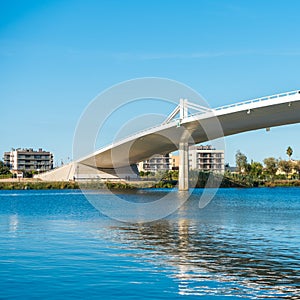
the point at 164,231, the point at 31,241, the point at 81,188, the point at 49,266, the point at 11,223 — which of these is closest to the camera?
the point at 49,266

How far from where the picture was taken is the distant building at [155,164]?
17012 centimetres

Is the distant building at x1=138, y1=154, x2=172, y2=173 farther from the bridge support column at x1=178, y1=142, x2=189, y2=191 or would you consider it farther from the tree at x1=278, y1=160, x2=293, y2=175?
the bridge support column at x1=178, y1=142, x2=189, y2=191

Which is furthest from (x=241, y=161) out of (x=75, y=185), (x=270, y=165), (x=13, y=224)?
(x=13, y=224)

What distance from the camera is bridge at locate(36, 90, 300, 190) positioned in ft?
186

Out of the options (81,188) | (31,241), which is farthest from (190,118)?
(31,241)

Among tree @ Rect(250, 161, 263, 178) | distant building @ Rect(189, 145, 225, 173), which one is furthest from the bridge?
distant building @ Rect(189, 145, 225, 173)

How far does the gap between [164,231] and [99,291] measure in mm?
12242

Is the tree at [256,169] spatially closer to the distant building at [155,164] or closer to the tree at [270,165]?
the tree at [270,165]

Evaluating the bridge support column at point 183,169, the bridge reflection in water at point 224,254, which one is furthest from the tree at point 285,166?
the bridge reflection in water at point 224,254

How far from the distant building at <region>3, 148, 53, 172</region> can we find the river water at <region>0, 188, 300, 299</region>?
148 meters

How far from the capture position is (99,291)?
1237 centimetres

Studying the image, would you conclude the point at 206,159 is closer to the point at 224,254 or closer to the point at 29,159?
the point at 29,159

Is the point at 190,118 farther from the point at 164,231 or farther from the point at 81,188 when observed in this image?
the point at 164,231

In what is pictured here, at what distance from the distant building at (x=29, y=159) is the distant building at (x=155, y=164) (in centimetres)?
2713
